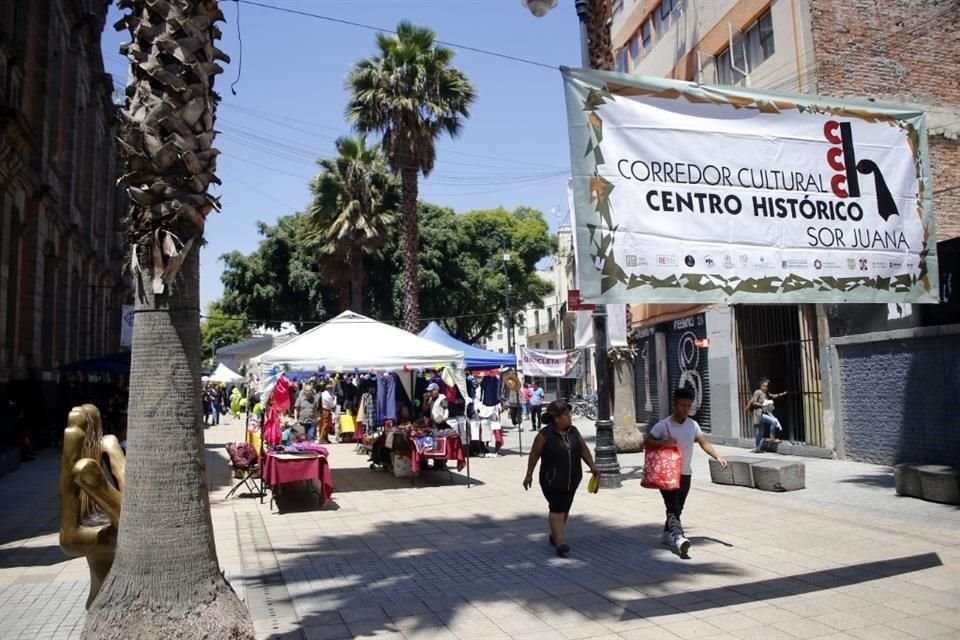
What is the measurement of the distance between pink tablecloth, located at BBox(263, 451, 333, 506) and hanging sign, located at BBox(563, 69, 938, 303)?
21.8ft

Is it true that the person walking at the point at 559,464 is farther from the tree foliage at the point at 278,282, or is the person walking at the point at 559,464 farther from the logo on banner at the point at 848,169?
the tree foliage at the point at 278,282

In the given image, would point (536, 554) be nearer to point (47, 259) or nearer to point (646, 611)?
point (646, 611)

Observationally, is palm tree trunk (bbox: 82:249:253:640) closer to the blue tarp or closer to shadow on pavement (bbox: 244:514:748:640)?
shadow on pavement (bbox: 244:514:748:640)

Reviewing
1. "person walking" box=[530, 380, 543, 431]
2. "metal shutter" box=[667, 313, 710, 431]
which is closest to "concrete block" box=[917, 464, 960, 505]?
"metal shutter" box=[667, 313, 710, 431]

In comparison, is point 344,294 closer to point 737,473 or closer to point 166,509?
point 737,473

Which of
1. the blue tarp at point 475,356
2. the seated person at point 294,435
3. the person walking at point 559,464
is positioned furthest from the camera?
the blue tarp at point 475,356

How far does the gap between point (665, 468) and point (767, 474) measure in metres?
4.82

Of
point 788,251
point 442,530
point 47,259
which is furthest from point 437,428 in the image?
point 47,259

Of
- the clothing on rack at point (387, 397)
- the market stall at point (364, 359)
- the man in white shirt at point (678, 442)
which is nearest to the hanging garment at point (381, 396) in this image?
the clothing on rack at point (387, 397)

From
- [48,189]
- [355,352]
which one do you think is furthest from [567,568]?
[48,189]

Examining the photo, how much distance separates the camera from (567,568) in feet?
23.1

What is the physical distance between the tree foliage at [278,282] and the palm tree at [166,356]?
108 ft

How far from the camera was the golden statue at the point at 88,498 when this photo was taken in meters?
4.68

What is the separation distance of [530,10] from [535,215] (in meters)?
42.3
